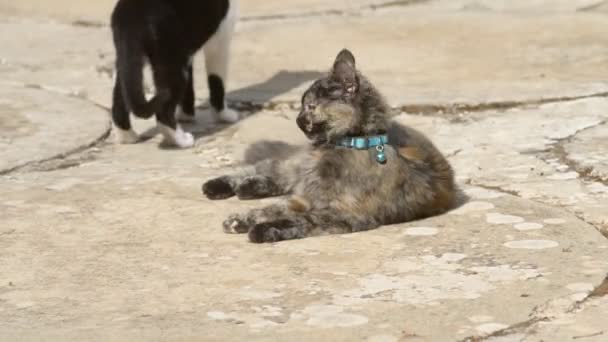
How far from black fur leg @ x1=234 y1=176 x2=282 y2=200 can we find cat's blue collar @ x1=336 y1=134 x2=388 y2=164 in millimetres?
570

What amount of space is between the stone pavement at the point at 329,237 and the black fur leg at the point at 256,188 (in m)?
0.14

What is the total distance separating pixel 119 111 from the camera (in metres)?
6.02

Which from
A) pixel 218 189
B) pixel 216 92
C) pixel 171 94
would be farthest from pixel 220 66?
pixel 218 189

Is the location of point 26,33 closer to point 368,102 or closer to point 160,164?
point 160,164

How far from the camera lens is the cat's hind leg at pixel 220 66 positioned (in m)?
6.58

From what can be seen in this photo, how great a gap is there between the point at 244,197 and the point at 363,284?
1.19 meters

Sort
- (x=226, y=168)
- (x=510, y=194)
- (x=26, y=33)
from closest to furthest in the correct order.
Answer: (x=510, y=194) → (x=226, y=168) → (x=26, y=33)

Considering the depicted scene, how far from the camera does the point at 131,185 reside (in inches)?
205

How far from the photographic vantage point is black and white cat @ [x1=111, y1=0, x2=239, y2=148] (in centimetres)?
577

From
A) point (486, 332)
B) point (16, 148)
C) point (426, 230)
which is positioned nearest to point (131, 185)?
point (16, 148)

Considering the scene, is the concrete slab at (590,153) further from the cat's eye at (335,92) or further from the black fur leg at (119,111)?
the black fur leg at (119,111)

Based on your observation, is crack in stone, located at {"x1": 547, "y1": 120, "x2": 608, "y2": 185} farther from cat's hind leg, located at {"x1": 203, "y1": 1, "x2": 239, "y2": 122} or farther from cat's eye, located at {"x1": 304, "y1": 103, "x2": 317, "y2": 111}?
cat's hind leg, located at {"x1": 203, "y1": 1, "x2": 239, "y2": 122}

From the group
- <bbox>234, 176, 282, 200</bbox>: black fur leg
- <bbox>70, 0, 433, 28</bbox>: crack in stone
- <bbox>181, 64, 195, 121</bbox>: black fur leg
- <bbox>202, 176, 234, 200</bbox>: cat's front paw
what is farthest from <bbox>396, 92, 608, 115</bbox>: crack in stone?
<bbox>70, 0, 433, 28</bbox>: crack in stone

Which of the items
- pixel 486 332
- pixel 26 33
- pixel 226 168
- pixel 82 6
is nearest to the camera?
pixel 486 332
